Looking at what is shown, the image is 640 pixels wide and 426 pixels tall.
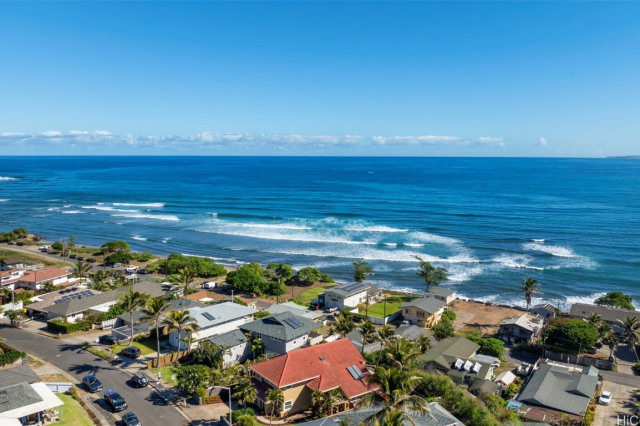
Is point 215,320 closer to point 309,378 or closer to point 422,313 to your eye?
point 309,378

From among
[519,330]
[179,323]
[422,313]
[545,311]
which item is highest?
[179,323]

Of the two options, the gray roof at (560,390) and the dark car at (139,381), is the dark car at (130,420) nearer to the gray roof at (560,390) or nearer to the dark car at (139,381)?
the dark car at (139,381)

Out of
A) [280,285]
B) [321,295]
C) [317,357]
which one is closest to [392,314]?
[321,295]

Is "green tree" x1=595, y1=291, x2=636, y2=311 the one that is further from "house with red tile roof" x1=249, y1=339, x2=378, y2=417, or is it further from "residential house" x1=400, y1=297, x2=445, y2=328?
"house with red tile roof" x1=249, y1=339, x2=378, y2=417

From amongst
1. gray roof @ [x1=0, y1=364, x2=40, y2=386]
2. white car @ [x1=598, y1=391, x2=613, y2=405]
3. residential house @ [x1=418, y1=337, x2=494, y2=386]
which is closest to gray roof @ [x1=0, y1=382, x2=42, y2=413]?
gray roof @ [x1=0, y1=364, x2=40, y2=386]

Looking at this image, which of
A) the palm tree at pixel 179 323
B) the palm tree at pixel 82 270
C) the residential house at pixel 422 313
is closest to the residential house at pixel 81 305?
the palm tree at pixel 82 270

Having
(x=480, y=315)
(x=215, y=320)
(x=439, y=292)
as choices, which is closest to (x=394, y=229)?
(x=439, y=292)
